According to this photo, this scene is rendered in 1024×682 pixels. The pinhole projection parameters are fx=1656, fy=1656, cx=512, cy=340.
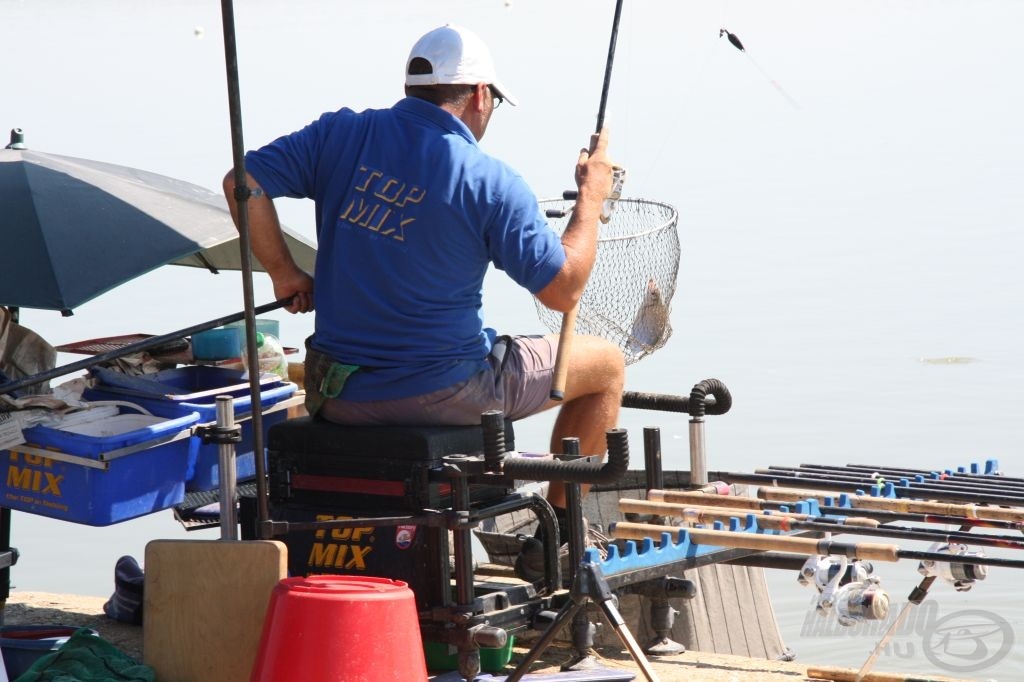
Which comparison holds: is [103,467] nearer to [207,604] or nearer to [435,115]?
[207,604]

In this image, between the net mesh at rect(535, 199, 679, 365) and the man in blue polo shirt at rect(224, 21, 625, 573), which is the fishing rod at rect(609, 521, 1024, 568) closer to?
the man in blue polo shirt at rect(224, 21, 625, 573)

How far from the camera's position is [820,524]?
3.59 metres

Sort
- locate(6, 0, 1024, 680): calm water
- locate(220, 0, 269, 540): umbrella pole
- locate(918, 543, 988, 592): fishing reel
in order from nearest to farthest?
locate(220, 0, 269, 540): umbrella pole, locate(918, 543, 988, 592): fishing reel, locate(6, 0, 1024, 680): calm water

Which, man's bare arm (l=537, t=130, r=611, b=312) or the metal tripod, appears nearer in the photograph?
the metal tripod

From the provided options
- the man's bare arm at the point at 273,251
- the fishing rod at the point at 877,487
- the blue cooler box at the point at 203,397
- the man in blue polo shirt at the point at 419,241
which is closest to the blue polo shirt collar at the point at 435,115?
the man in blue polo shirt at the point at 419,241

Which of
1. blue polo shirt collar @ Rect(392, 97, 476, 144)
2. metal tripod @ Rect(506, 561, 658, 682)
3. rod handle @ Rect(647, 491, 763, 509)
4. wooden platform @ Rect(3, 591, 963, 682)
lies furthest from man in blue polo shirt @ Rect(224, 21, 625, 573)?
wooden platform @ Rect(3, 591, 963, 682)

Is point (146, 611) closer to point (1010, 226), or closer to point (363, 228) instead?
point (363, 228)

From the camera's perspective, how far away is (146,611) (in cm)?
389

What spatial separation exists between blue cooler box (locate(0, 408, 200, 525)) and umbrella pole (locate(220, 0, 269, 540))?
35cm

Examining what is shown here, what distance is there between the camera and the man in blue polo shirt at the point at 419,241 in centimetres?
386

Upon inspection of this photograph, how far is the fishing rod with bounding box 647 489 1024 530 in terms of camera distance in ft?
12.3

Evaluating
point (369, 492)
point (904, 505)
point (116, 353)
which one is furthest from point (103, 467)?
point (904, 505)

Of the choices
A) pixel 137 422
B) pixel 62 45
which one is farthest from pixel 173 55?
pixel 137 422

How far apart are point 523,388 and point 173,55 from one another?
2506 centimetres
